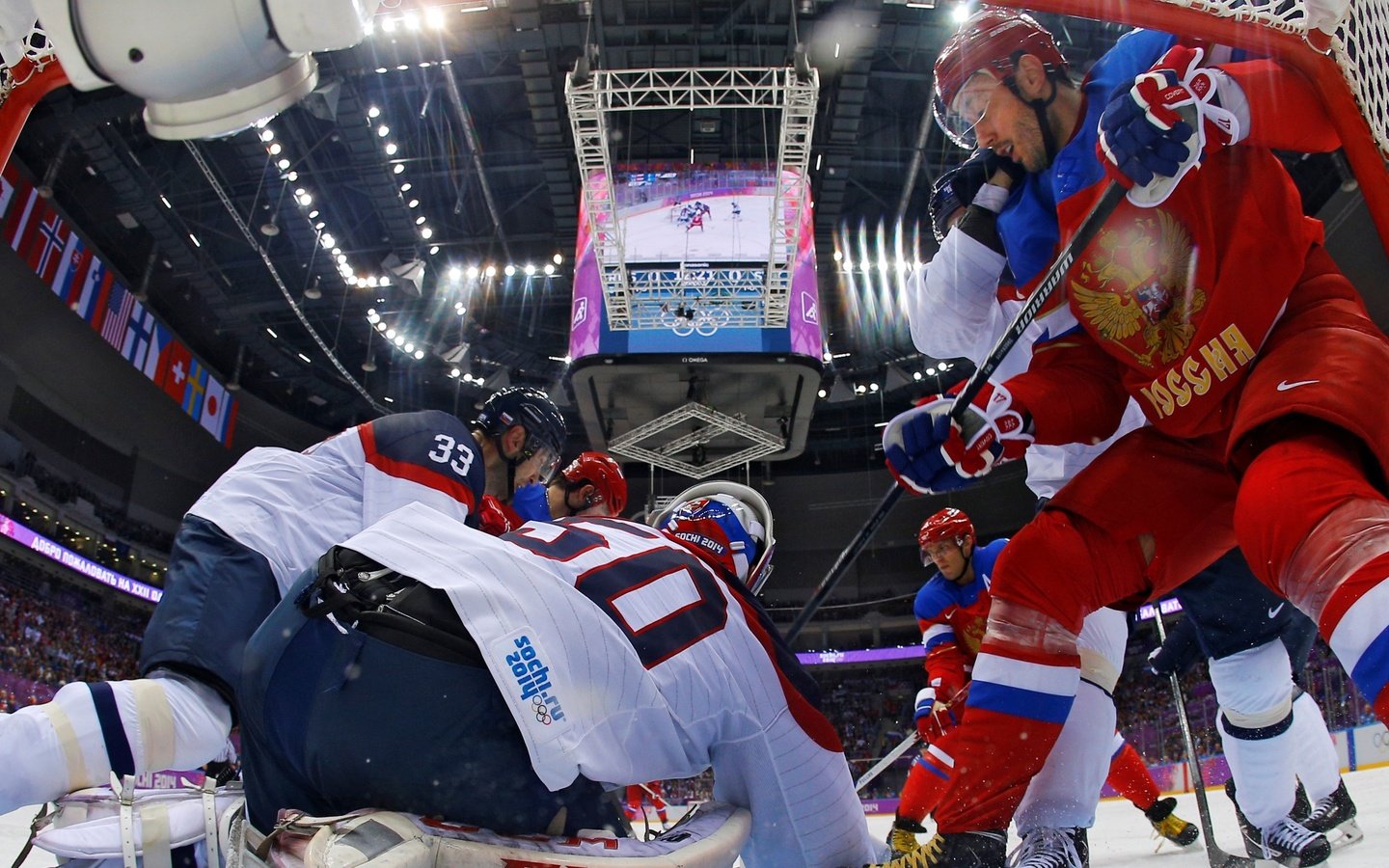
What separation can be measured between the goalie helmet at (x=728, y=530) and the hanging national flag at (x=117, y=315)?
14655 millimetres

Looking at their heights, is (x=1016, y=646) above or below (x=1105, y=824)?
above

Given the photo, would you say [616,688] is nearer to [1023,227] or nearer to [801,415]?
[1023,227]

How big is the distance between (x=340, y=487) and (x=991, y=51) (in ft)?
6.42

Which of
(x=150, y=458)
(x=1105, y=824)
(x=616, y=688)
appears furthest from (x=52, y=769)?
(x=150, y=458)

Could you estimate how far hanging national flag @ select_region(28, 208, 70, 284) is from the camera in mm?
12281

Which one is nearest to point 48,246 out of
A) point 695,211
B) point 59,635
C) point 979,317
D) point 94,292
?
point 94,292

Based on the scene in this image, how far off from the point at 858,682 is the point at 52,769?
21.5m

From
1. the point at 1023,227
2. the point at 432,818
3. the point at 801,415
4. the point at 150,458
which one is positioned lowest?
the point at 432,818

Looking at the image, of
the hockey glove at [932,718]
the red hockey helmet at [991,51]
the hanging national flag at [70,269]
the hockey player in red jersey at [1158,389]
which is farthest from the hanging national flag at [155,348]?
the hockey player in red jersey at [1158,389]

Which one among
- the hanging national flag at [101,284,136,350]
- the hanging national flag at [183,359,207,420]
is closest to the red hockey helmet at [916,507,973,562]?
the hanging national flag at [101,284,136,350]

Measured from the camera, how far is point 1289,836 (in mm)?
1943

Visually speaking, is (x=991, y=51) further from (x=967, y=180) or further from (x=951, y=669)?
(x=951, y=669)

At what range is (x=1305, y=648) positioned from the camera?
235 centimetres

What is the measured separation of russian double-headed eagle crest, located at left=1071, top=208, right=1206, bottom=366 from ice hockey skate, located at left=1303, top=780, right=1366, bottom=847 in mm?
1324
